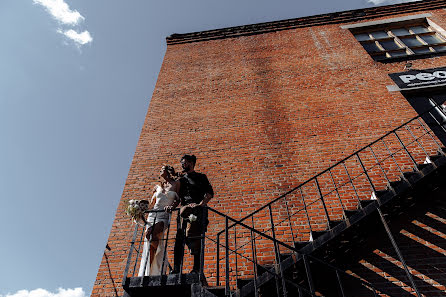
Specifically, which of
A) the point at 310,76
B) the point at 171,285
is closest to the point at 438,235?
the point at 171,285

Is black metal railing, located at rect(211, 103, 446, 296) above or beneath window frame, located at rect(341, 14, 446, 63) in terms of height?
beneath

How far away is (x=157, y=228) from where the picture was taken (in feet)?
12.7

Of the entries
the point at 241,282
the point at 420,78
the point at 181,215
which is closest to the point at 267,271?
the point at 241,282

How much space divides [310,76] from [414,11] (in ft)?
20.8

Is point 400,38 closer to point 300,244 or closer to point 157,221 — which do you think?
point 300,244

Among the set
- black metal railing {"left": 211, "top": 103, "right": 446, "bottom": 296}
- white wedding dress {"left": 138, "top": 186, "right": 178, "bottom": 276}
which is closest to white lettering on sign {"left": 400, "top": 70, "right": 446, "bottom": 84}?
black metal railing {"left": 211, "top": 103, "right": 446, "bottom": 296}

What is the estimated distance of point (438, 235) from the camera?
4891mm

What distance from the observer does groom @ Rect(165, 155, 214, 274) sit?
3721 millimetres

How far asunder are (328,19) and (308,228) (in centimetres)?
939

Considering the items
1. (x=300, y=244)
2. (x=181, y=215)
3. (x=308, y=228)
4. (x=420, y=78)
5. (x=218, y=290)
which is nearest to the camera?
(x=218, y=290)

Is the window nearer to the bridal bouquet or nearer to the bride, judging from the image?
the bride

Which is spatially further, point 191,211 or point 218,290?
point 191,211

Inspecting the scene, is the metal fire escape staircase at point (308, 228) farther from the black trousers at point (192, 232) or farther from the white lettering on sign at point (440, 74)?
the white lettering on sign at point (440, 74)

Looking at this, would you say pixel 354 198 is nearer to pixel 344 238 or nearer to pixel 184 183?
pixel 344 238
